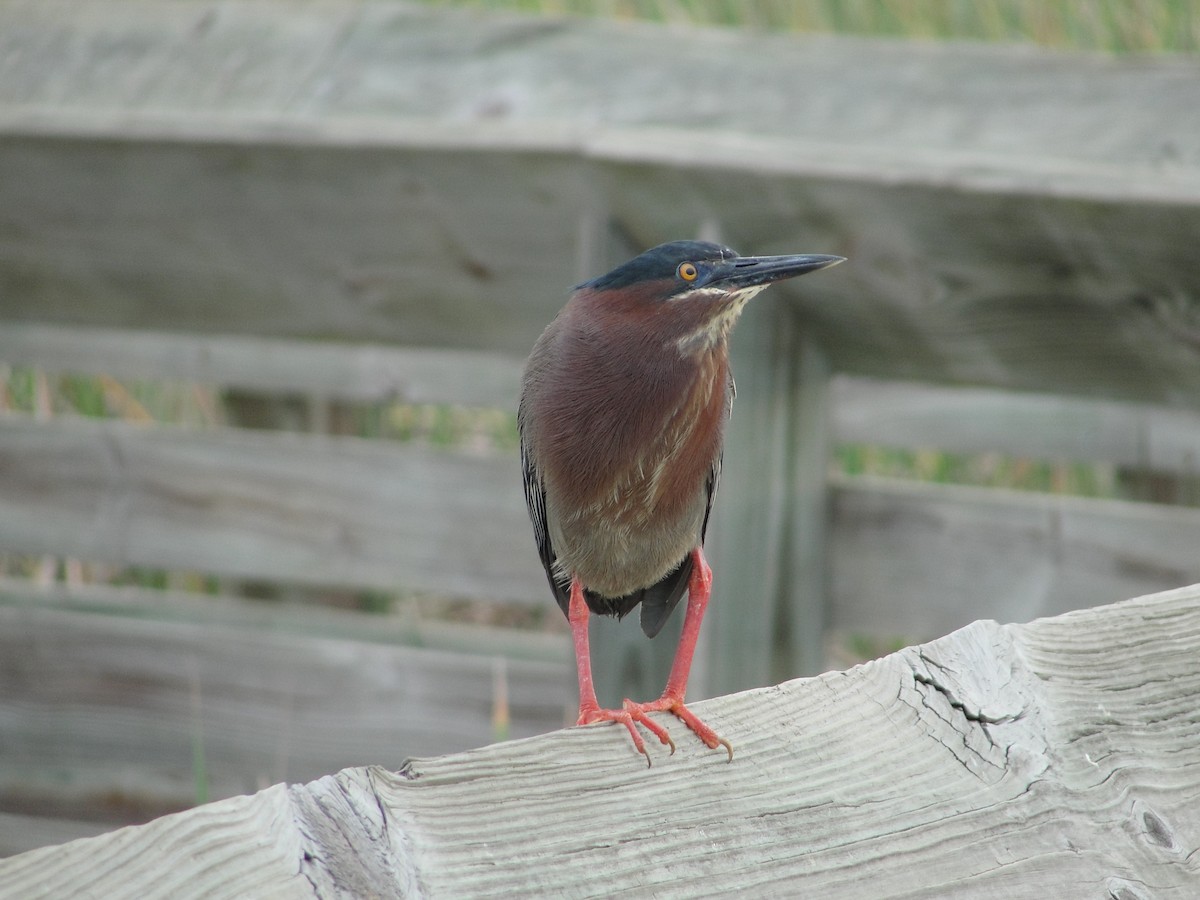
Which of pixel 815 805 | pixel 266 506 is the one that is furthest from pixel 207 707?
pixel 815 805

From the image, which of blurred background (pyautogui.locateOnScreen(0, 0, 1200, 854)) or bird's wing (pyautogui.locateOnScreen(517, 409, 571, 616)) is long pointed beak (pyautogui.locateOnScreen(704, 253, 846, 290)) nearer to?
bird's wing (pyautogui.locateOnScreen(517, 409, 571, 616))

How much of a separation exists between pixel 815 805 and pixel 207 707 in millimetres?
3178

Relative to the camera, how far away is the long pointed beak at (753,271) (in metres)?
1.97

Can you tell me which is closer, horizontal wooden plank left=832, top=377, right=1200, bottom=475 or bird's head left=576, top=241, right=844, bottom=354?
bird's head left=576, top=241, right=844, bottom=354

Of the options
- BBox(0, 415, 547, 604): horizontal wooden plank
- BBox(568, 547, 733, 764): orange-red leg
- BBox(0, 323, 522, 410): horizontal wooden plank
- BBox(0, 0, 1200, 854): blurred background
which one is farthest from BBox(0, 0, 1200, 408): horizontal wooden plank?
BBox(0, 323, 522, 410): horizontal wooden plank

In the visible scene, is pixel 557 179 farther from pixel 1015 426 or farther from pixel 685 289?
pixel 1015 426

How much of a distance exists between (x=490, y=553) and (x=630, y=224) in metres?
1.89

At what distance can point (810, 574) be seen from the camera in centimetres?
321

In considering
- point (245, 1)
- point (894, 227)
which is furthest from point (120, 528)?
point (894, 227)


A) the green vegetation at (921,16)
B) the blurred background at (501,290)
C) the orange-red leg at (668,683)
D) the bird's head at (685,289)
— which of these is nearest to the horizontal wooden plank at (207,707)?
the blurred background at (501,290)

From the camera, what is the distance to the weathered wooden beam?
0.99 metres

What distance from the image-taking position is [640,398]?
2090 millimetres

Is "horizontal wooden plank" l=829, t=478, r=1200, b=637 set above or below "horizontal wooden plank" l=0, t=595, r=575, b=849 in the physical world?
above

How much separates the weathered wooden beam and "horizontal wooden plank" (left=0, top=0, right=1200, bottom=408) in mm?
1340
